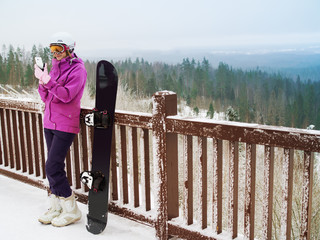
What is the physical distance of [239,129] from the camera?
8.06 feet

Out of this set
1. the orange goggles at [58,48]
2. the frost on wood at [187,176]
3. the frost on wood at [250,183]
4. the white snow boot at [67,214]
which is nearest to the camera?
→ the frost on wood at [250,183]

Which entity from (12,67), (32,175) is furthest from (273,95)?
(32,175)

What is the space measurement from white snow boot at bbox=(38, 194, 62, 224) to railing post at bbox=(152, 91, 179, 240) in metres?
0.94

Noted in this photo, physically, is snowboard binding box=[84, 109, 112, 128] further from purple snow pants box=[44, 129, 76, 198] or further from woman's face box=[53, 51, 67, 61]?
woman's face box=[53, 51, 67, 61]

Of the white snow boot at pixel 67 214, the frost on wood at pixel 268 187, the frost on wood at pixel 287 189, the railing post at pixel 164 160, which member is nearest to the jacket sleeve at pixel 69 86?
the railing post at pixel 164 160

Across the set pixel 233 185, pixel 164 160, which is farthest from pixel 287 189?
pixel 164 160

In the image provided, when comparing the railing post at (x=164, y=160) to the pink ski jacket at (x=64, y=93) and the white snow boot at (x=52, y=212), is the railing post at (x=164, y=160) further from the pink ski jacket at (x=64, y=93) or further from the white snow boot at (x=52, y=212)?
the white snow boot at (x=52, y=212)

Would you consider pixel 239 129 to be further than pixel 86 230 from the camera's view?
No

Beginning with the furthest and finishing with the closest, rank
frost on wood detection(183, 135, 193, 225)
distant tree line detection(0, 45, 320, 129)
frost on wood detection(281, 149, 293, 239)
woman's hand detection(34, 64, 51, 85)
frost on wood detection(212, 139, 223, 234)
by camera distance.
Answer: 1. distant tree line detection(0, 45, 320, 129)
2. woman's hand detection(34, 64, 51, 85)
3. frost on wood detection(183, 135, 193, 225)
4. frost on wood detection(212, 139, 223, 234)
5. frost on wood detection(281, 149, 293, 239)

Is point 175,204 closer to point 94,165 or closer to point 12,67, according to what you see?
point 94,165

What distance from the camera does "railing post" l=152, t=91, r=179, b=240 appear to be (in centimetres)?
284

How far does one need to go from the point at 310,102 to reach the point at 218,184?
27111mm

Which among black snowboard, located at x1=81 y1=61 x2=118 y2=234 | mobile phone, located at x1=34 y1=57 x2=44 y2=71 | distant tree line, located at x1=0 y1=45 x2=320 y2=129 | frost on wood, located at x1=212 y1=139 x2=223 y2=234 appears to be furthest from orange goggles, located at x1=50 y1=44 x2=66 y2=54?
distant tree line, located at x1=0 y1=45 x2=320 y2=129

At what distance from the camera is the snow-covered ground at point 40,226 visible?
10.1 ft
